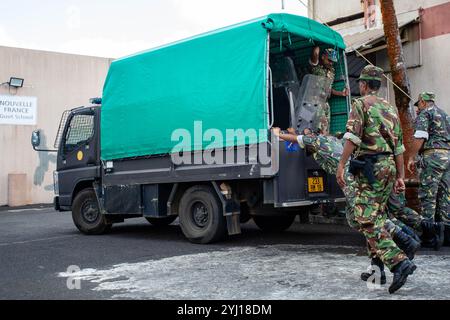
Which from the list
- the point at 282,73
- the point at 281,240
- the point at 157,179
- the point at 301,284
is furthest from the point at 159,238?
the point at 301,284

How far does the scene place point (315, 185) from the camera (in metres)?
7.09

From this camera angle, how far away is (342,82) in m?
7.88

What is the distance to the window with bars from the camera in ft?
29.8

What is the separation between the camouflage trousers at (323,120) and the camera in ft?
24.2

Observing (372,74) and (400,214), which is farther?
(400,214)

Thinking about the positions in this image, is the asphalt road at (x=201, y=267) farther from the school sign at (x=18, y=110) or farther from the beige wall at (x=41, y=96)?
the school sign at (x=18, y=110)

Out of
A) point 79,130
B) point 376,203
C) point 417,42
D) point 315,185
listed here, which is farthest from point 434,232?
point 79,130

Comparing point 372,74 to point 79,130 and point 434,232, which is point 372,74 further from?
point 79,130

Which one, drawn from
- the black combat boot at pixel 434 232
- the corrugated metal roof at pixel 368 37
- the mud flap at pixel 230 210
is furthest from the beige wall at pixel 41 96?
the black combat boot at pixel 434 232

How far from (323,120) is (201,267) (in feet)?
9.32

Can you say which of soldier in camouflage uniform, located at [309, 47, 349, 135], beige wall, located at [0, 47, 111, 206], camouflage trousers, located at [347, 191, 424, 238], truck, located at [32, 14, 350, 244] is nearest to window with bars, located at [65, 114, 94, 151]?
truck, located at [32, 14, 350, 244]

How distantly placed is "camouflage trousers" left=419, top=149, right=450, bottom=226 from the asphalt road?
1.90 ft

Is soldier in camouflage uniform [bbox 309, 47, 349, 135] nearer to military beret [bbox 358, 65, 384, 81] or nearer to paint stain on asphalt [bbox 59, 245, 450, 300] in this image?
paint stain on asphalt [bbox 59, 245, 450, 300]

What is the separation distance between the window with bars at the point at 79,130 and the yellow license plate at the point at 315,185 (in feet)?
12.9
